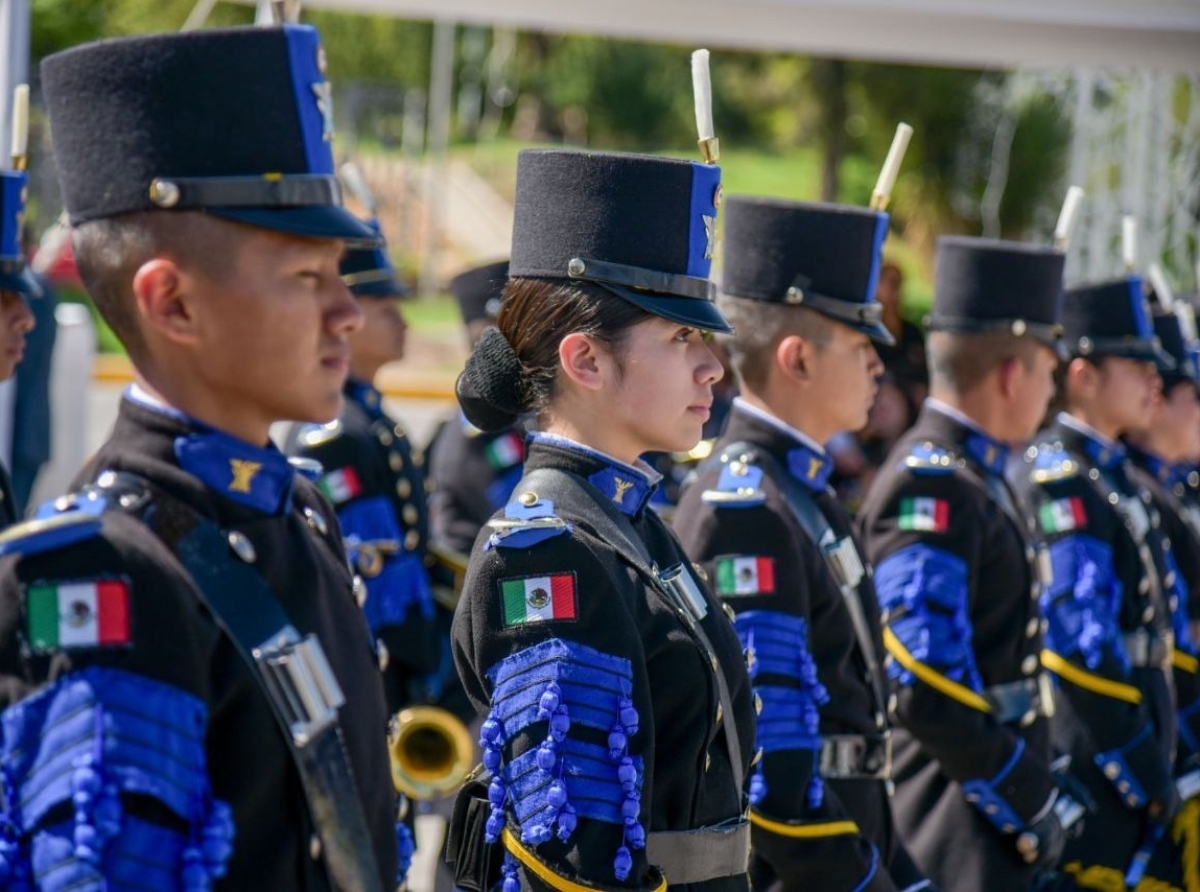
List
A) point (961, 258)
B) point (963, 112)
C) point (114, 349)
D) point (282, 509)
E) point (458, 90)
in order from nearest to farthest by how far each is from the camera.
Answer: point (282, 509), point (961, 258), point (114, 349), point (963, 112), point (458, 90)

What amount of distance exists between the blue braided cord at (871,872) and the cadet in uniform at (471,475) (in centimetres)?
286

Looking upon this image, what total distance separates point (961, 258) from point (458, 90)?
34616 millimetres

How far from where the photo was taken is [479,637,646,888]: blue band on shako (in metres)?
2.49

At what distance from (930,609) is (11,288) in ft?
7.68

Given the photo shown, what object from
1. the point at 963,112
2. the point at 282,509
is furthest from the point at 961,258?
the point at 963,112

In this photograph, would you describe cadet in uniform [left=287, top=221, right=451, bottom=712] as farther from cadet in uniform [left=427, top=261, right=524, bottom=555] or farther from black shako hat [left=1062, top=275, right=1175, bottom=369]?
black shako hat [left=1062, top=275, right=1175, bottom=369]

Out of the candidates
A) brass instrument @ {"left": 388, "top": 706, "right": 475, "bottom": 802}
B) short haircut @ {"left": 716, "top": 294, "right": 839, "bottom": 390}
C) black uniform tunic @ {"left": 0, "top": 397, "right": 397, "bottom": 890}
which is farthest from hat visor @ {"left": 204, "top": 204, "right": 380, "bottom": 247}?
brass instrument @ {"left": 388, "top": 706, "right": 475, "bottom": 802}

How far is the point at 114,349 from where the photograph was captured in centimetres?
2048

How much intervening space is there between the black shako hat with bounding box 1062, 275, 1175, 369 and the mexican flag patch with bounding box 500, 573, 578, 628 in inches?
147

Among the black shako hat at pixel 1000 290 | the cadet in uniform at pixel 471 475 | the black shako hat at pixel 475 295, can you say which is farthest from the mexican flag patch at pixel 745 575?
the black shako hat at pixel 475 295

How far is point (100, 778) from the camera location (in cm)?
193

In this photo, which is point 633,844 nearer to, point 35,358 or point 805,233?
point 805,233

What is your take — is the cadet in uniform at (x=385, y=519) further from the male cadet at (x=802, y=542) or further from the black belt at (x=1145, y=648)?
the black belt at (x=1145, y=648)

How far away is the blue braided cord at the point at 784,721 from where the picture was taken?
342 cm
